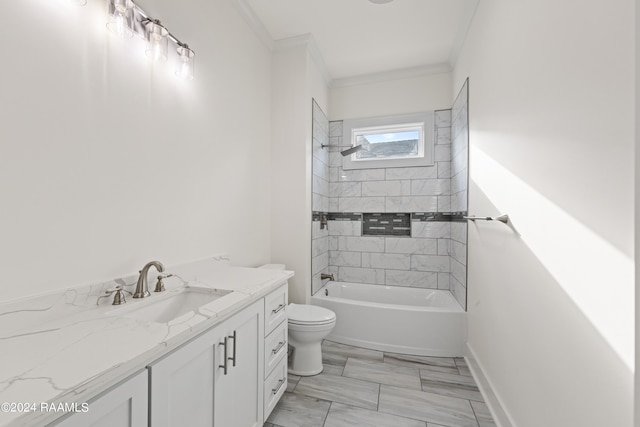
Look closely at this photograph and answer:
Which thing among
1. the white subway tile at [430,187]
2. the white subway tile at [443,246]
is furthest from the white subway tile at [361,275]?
the white subway tile at [430,187]

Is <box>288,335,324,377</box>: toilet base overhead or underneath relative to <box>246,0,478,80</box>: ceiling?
underneath

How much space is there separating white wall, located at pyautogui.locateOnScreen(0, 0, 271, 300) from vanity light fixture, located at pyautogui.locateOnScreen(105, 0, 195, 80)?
1.7 inches

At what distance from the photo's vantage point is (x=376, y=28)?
7.58ft

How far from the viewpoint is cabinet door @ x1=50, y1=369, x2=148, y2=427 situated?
0.58 m

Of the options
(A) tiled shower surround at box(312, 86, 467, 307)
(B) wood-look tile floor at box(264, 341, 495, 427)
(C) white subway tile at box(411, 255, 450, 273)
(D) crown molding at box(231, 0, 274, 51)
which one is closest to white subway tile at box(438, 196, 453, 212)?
(A) tiled shower surround at box(312, 86, 467, 307)

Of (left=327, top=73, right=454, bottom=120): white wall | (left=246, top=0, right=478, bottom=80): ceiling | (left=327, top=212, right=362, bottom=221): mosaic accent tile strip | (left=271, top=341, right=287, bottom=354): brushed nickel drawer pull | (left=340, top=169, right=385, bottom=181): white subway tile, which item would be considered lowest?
(left=271, top=341, right=287, bottom=354): brushed nickel drawer pull

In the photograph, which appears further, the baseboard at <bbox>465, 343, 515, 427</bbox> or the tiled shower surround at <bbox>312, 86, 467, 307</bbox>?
the tiled shower surround at <bbox>312, 86, 467, 307</bbox>

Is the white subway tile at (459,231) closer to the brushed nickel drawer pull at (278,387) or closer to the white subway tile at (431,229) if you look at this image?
the white subway tile at (431,229)

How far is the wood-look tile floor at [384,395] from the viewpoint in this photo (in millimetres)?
1576

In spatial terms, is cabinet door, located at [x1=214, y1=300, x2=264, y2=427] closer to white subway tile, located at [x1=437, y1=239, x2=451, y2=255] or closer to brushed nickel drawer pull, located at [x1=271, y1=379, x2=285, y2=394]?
brushed nickel drawer pull, located at [x1=271, y1=379, x2=285, y2=394]

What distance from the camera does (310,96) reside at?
2.59 meters

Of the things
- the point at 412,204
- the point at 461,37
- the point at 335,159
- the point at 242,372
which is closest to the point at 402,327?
the point at 412,204

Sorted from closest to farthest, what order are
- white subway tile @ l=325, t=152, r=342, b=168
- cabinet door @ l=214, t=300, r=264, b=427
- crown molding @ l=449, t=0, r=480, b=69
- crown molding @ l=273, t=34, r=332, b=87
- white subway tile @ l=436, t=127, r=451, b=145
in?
cabinet door @ l=214, t=300, r=264, b=427 → crown molding @ l=449, t=0, r=480, b=69 → crown molding @ l=273, t=34, r=332, b=87 → white subway tile @ l=436, t=127, r=451, b=145 → white subway tile @ l=325, t=152, r=342, b=168

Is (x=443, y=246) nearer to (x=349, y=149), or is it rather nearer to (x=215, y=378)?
(x=349, y=149)
